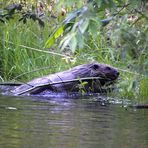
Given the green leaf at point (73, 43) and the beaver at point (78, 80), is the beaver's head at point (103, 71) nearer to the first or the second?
the beaver at point (78, 80)

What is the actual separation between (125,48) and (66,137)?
30.0 inches

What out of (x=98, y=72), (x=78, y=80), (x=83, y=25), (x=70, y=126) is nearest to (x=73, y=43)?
(x=83, y=25)

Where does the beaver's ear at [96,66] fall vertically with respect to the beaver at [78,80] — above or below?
above

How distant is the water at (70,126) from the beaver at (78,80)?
144 centimetres

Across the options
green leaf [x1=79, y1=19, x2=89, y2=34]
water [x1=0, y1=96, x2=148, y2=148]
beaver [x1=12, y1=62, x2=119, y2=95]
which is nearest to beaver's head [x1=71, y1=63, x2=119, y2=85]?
beaver [x1=12, y1=62, x2=119, y2=95]

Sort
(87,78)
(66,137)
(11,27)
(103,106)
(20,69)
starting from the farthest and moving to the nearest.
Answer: (11,27) < (20,69) < (87,78) < (103,106) < (66,137)

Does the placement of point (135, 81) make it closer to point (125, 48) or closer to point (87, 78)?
point (125, 48)

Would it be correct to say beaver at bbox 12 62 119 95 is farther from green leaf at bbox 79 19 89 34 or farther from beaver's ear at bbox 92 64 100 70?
green leaf at bbox 79 19 89 34

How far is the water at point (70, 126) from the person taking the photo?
261 cm

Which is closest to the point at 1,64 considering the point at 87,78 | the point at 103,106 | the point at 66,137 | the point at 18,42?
the point at 18,42

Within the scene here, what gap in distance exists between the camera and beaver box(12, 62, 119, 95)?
5.99 m

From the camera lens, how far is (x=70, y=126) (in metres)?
3.16

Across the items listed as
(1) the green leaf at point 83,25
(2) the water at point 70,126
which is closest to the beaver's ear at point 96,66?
(2) the water at point 70,126

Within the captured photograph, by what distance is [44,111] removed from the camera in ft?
12.7
